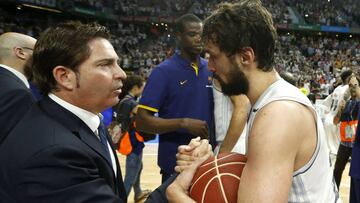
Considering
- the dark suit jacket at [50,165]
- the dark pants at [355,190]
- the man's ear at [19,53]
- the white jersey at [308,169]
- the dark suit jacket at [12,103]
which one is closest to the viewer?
the dark suit jacket at [50,165]

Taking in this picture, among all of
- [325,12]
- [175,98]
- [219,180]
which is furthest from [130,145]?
[325,12]

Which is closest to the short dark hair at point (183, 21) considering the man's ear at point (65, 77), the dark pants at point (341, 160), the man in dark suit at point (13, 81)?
the man in dark suit at point (13, 81)

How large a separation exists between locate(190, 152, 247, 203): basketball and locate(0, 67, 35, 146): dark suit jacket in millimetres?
1318

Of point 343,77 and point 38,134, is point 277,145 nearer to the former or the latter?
point 38,134

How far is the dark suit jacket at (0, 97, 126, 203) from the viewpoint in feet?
4.62

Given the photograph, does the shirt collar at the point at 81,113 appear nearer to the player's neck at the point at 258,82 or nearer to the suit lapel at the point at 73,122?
the suit lapel at the point at 73,122

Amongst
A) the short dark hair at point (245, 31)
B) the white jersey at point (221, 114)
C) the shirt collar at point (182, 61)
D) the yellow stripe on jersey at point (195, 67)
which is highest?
the short dark hair at point (245, 31)

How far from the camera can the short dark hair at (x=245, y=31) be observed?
168 centimetres

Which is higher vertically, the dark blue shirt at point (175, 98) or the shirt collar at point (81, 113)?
the shirt collar at point (81, 113)

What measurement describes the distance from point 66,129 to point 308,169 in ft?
2.69

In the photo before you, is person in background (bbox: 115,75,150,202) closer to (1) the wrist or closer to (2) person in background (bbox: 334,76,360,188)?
(2) person in background (bbox: 334,76,360,188)

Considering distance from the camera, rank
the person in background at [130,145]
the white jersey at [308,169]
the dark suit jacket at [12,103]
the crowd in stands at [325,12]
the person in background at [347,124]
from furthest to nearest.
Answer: the crowd in stands at [325,12], the person in background at [347,124], the person in background at [130,145], the dark suit jacket at [12,103], the white jersey at [308,169]

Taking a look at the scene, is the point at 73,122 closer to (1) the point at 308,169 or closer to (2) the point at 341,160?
(1) the point at 308,169

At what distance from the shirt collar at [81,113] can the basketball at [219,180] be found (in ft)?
1.44
